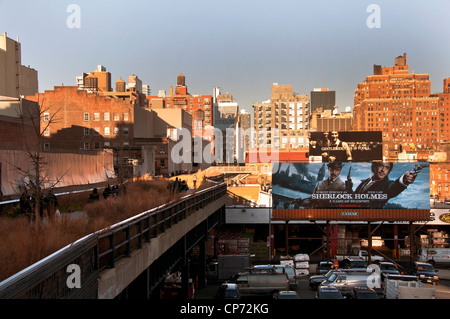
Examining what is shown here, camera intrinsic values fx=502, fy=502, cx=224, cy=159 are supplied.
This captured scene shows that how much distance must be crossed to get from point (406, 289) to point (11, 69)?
60581 mm

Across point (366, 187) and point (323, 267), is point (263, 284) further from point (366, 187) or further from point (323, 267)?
point (366, 187)

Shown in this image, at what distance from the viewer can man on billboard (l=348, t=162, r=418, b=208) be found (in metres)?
48.2

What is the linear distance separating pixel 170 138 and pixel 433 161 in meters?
78.4

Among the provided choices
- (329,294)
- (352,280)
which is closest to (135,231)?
(329,294)

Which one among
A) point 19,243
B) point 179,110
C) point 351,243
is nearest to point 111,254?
point 19,243

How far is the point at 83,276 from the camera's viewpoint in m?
8.35

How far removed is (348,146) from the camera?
82.6 m

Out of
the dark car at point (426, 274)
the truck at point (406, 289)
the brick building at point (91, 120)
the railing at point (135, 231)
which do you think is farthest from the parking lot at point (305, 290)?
the brick building at point (91, 120)

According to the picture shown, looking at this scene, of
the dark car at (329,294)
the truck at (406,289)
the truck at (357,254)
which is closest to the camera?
the dark car at (329,294)

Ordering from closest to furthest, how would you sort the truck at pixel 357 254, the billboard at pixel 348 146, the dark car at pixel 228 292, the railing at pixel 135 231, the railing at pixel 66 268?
the railing at pixel 66 268 < the railing at pixel 135 231 < the dark car at pixel 228 292 < the truck at pixel 357 254 < the billboard at pixel 348 146

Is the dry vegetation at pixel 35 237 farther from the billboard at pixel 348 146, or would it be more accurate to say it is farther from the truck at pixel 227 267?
the billboard at pixel 348 146

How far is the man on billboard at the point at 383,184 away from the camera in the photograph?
4819cm

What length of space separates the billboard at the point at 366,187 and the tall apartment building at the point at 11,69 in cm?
4130

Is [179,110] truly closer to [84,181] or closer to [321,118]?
[84,181]
